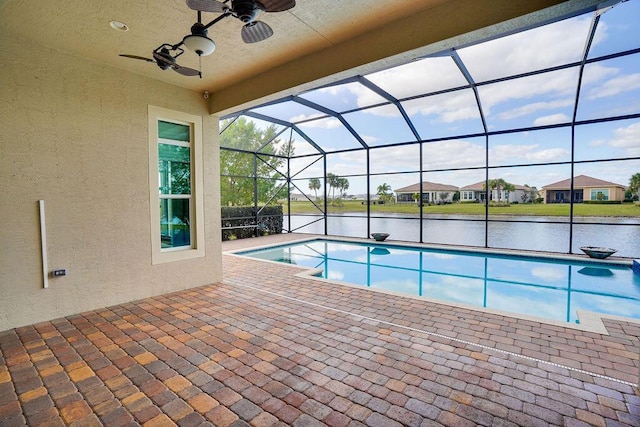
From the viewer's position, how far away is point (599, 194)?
25.5ft

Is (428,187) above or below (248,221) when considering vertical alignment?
above

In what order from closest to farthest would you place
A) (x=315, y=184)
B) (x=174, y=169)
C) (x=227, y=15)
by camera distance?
(x=227, y=15) → (x=174, y=169) → (x=315, y=184)

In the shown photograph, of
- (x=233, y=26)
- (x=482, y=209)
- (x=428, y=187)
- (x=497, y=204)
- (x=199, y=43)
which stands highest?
(x=233, y=26)

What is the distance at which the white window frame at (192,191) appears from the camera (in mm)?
4227

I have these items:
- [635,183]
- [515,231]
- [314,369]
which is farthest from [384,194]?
[314,369]

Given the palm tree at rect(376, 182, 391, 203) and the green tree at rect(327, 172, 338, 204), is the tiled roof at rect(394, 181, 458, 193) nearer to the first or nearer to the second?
the palm tree at rect(376, 182, 391, 203)

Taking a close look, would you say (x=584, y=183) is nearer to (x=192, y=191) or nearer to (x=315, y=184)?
(x=315, y=184)

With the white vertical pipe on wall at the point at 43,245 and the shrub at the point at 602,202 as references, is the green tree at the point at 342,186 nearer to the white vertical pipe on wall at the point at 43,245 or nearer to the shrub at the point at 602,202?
the shrub at the point at 602,202

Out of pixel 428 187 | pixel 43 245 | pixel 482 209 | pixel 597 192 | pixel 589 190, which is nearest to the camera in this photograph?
pixel 43 245

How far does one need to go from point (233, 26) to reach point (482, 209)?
817 centimetres

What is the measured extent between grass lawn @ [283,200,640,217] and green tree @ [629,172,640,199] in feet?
1.38

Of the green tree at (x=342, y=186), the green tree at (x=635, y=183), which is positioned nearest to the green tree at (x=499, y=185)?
the green tree at (x=635, y=183)

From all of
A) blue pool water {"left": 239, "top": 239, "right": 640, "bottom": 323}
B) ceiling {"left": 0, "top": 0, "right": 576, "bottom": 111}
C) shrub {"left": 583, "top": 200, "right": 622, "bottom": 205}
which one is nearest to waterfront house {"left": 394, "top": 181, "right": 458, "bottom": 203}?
blue pool water {"left": 239, "top": 239, "right": 640, "bottom": 323}

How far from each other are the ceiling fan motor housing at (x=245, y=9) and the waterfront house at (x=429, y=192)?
7.98 meters
